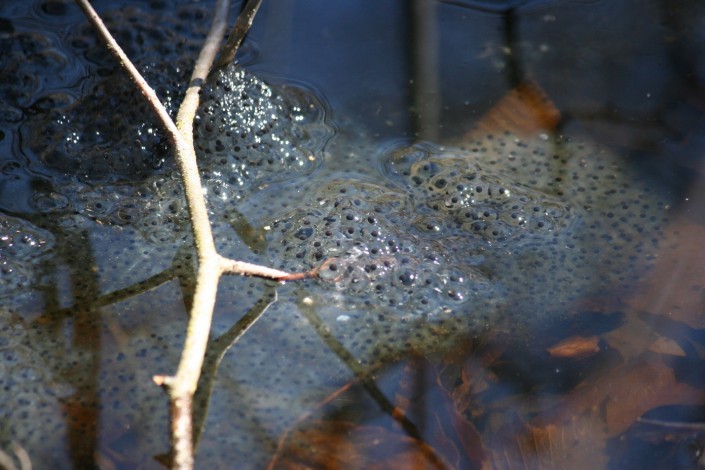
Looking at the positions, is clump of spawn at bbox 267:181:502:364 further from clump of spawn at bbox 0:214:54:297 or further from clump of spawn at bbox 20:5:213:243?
clump of spawn at bbox 0:214:54:297

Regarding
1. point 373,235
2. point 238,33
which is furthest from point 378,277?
point 238,33

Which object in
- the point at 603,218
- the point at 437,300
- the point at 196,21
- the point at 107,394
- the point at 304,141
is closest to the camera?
the point at 107,394

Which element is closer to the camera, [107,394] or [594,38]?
[107,394]

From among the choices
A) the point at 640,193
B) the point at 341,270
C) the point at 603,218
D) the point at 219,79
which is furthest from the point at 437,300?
the point at 219,79

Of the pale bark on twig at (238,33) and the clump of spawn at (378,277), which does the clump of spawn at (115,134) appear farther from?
the clump of spawn at (378,277)

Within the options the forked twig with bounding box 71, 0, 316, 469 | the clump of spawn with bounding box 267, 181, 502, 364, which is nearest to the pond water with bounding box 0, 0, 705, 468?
the clump of spawn with bounding box 267, 181, 502, 364

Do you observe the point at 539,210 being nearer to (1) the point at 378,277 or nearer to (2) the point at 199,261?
(1) the point at 378,277

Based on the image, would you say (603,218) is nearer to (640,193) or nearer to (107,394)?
(640,193)
